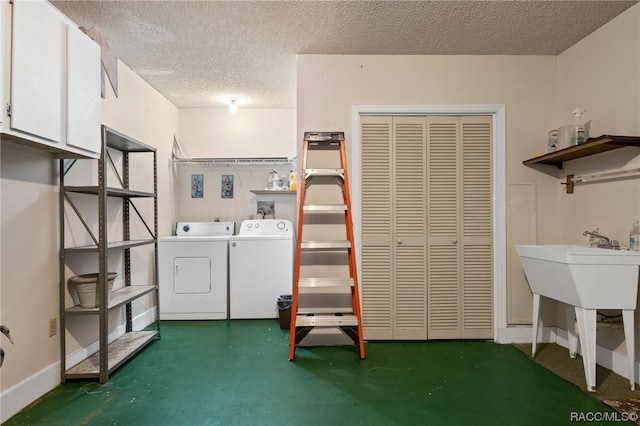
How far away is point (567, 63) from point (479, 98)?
0.74 m

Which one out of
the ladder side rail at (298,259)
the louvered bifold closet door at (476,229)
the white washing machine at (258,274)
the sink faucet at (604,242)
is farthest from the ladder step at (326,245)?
the sink faucet at (604,242)

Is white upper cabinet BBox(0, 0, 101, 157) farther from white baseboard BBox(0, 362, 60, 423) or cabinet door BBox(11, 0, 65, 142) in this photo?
white baseboard BBox(0, 362, 60, 423)

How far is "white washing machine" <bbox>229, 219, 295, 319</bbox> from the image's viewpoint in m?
3.45

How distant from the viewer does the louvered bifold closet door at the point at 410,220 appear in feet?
9.36

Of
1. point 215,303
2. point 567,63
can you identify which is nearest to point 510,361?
point 567,63

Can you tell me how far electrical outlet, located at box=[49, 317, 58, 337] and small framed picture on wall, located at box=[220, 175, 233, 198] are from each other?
2.31 metres

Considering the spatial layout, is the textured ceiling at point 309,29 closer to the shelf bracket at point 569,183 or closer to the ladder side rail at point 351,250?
the ladder side rail at point 351,250

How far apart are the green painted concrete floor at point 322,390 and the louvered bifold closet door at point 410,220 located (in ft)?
1.13

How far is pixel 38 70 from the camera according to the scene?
5.19 ft

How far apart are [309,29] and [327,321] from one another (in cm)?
218

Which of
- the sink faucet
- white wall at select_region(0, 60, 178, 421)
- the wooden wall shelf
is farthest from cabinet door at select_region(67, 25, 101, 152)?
the sink faucet

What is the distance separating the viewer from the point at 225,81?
3.34m

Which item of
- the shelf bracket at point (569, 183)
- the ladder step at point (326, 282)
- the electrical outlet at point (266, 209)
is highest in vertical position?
the shelf bracket at point (569, 183)

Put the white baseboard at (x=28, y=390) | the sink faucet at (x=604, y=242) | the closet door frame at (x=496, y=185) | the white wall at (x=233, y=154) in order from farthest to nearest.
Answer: the white wall at (x=233, y=154) < the closet door frame at (x=496, y=185) < the sink faucet at (x=604, y=242) < the white baseboard at (x=28, y=390)
